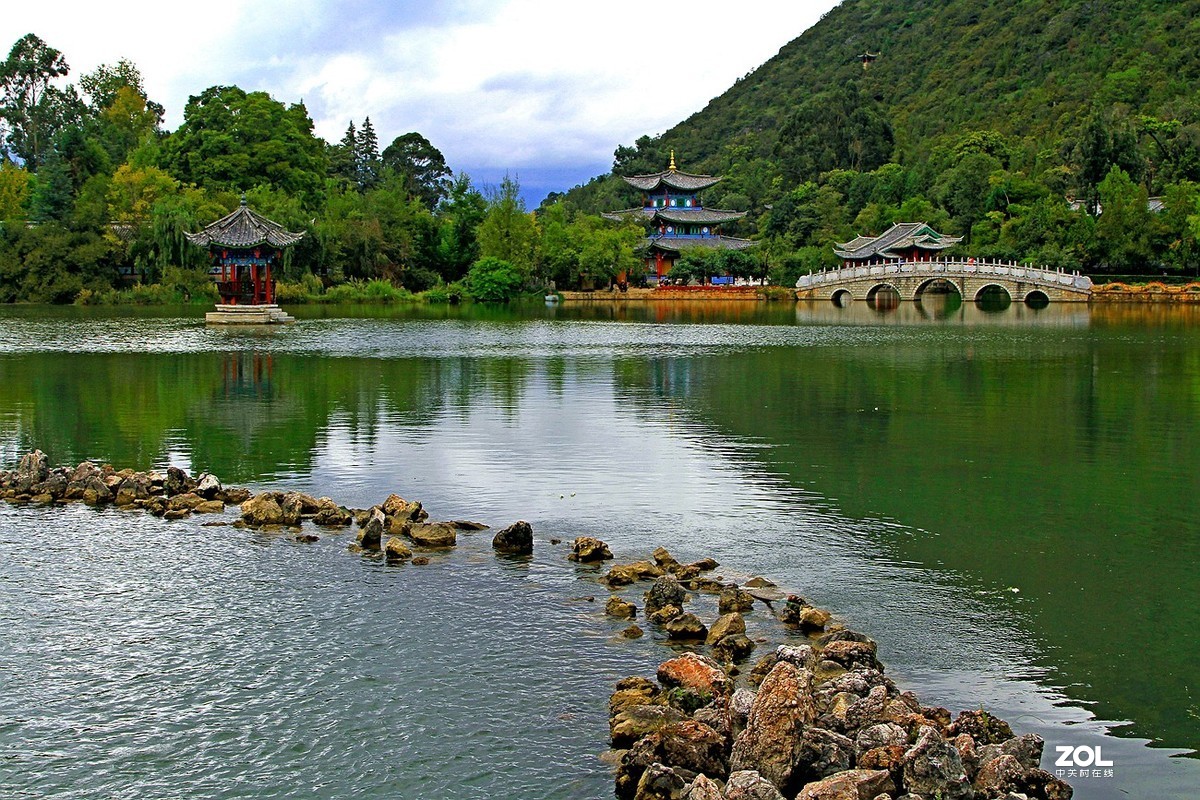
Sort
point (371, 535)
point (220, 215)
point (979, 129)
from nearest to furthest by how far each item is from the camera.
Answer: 1. point (371, 535)
2. point (220, 215)
3. point (979, 129)

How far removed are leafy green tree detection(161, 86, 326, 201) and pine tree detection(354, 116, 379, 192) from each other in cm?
2366

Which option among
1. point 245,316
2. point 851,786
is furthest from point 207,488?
point 245,316

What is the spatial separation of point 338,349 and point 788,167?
7125 cm

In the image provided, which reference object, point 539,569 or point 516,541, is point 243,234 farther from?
point 539,569

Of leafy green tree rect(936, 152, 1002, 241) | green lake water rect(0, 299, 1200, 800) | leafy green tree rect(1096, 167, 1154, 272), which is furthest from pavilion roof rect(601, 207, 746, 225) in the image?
green lake water rect(0, 299, 1200, 800)

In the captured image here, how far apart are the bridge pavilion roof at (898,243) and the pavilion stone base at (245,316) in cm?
4143

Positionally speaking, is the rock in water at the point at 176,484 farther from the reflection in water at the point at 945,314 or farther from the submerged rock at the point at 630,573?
the reflection in water at the point at 945,314

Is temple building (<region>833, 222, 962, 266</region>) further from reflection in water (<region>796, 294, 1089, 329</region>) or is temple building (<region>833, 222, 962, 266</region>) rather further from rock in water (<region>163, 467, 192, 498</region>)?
rock in water (<region>163, 467, 192, 498</region>)

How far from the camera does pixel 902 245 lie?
73.6 m

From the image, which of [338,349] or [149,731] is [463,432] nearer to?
[149,731]

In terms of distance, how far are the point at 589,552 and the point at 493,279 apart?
61666 millimetres

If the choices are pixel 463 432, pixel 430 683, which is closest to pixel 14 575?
pixel 430 683

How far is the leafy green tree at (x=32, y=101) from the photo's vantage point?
90312 mm

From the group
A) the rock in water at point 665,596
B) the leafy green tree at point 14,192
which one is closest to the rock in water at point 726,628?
the rock in water at point 665,596
